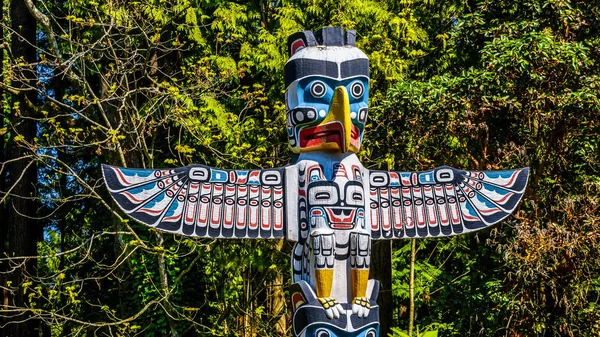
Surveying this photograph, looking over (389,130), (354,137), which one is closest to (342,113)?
(354,137)

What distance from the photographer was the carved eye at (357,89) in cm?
765

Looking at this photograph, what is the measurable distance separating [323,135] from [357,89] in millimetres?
542

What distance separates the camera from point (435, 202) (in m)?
7.82

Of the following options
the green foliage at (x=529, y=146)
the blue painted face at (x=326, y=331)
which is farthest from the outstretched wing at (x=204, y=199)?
the green foliage at (x=529, y=146)

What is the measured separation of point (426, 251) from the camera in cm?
1555

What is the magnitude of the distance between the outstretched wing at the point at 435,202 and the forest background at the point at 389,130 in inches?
79.5

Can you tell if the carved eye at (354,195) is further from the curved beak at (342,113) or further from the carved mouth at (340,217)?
the curved beak at (342,113)

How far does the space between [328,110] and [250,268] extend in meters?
5.16

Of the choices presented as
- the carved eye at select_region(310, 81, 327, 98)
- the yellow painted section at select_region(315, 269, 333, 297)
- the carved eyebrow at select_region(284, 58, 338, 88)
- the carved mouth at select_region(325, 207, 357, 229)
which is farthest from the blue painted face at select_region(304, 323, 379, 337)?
the carved eyebrow at select_region(284, 58, 338, 88)

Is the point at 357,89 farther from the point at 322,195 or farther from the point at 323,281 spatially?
the point at 323,281

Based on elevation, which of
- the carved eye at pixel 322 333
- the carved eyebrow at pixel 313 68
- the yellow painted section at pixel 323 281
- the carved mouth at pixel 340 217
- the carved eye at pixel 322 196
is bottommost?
the carved eye at pixel 322 333

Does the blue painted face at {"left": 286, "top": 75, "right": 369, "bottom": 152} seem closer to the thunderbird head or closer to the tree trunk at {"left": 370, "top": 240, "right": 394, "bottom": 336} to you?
the thunderbird head

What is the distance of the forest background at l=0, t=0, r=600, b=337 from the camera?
1021 cm

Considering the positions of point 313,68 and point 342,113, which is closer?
point 342,113
